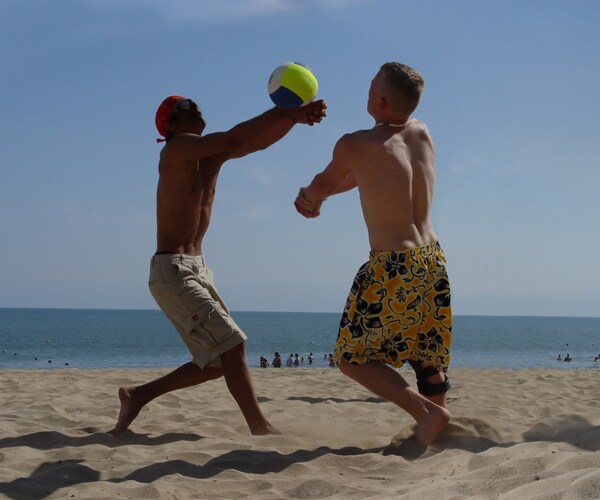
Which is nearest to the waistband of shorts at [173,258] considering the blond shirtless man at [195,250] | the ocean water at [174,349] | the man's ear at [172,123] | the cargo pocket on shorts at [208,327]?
the blond shirtless man at [195,250]

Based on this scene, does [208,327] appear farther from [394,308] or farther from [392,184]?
[392,184]

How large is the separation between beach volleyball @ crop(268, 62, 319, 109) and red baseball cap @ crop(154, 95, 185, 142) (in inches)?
24.9

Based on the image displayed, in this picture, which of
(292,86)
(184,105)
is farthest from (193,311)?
→ (292,86)

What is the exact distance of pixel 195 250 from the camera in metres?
4.57

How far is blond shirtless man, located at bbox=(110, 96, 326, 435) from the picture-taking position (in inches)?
172

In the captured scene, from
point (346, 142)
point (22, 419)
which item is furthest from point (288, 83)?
point (22, 419)

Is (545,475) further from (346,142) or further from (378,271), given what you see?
(346,142)

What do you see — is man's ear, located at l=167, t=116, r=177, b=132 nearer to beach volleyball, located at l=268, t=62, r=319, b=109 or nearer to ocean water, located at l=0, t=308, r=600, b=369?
beach volleyball, located at l=268, t=62, r=319, b=109

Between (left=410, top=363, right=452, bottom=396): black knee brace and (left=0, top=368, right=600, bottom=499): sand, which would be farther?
(left=410, top=363, right=452, bottom=396): black knee brace

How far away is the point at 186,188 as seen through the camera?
4.47 meters

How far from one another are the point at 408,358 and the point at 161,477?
137 cm

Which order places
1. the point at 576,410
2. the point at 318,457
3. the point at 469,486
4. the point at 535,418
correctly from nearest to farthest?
the point at 469,486
the point at 318,457
the point at 535,418
the point at 576,410

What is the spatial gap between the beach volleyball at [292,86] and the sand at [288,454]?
1.96 metres

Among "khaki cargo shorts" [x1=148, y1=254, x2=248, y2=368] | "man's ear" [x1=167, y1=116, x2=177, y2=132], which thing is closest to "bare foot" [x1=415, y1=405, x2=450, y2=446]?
"khaki cargo shorts" [x1=148, y1=254, x2=248, y2=368]
